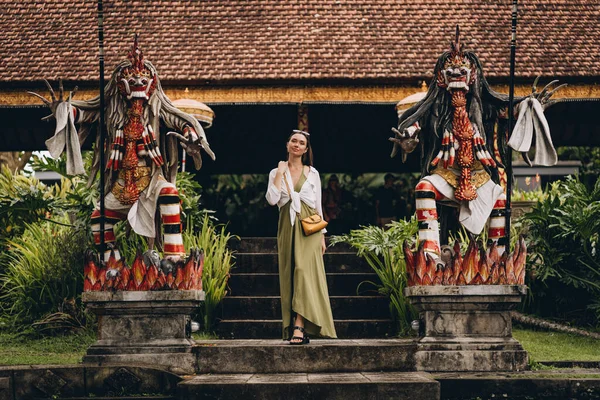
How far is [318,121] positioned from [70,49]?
398 cm

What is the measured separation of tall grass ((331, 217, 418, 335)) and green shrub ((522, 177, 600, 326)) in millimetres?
1397

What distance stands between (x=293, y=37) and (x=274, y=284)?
177 inches

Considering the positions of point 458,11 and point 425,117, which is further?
point 458,11

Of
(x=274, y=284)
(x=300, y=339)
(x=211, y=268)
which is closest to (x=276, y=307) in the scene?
(x=274, y=284)

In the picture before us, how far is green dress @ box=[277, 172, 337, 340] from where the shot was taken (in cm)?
736

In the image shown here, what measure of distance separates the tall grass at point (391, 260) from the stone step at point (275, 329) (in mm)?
169

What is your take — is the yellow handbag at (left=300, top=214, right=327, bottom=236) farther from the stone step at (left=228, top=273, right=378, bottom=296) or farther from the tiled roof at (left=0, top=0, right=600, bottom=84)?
the tiled roof at (left=0, top=0, right=600, bottom=84)

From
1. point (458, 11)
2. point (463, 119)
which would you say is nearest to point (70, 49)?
point (458, 11)

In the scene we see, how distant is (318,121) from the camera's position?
49.9 ft

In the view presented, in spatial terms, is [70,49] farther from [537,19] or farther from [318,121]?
[537,19]

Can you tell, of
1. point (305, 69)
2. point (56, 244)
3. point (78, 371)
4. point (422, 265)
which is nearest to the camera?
point (78, 371)

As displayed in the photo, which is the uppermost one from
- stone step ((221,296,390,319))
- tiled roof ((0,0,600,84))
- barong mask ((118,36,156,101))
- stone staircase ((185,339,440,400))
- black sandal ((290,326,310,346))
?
tiled roof ((0,0,600,84))

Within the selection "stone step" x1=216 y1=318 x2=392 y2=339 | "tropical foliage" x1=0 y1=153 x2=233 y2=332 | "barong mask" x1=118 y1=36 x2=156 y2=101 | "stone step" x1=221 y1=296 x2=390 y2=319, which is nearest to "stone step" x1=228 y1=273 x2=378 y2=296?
"tropical foliage" x1=0 y1=153 x2=233 y2=332

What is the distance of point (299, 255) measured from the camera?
24.4 ft
